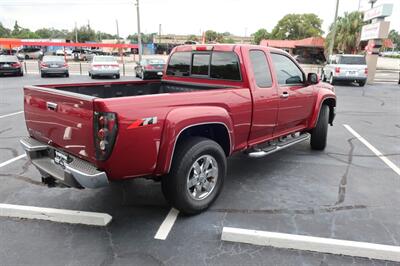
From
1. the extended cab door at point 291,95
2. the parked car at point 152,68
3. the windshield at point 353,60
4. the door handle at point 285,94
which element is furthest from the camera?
the parked car at point 152,68

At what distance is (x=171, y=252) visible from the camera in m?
3.17

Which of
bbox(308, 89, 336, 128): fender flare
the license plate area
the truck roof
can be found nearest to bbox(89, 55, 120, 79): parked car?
the truck roof

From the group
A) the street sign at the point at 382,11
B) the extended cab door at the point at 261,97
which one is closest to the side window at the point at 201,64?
the extended cab door at the point at 261,97

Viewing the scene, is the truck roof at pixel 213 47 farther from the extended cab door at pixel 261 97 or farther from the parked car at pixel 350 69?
the parked car at pixel 350 69

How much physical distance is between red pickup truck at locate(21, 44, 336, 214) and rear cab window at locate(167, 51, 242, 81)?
0.01 m

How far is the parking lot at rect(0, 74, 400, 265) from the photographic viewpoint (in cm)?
313

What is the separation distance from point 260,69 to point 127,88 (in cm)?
206

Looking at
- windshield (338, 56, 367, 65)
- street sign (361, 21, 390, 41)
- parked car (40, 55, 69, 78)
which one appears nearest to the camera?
windshield (338, 56, 367, 65)

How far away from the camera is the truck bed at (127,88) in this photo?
15.3 ft

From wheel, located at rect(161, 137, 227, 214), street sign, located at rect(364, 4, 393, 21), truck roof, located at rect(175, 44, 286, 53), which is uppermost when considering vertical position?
street sign, located at rect(364, 4, 393, 21)

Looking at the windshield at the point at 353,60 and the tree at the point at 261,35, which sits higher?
the tree at the point at 261,35

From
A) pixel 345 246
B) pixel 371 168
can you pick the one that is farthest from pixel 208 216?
pixel 371 168

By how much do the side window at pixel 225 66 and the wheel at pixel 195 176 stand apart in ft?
3.80

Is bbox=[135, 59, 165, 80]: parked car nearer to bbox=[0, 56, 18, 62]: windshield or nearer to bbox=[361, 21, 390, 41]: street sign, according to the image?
bbox=[0, 56, 18, 62]: windshield
